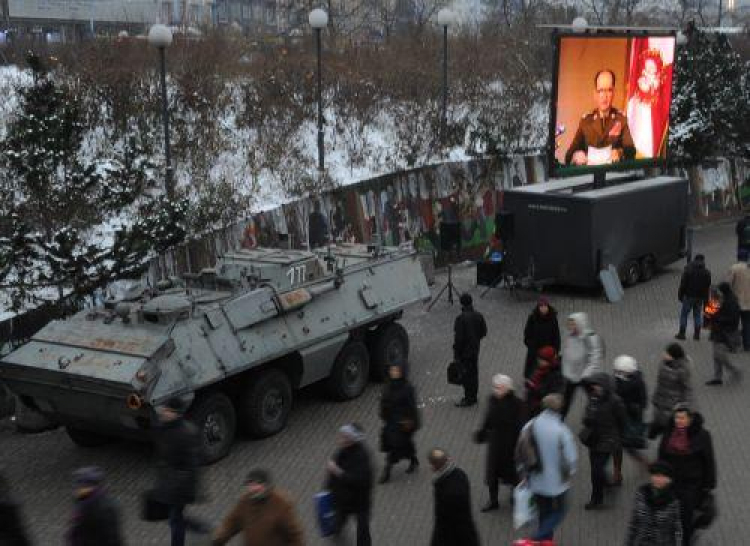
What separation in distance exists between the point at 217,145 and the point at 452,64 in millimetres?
12094

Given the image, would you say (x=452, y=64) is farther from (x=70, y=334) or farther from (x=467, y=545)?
(x=467, y=545)

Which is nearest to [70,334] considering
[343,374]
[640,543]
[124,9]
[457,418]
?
[343,374]

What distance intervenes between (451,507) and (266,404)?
5.57 m

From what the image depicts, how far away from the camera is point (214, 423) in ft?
41.1

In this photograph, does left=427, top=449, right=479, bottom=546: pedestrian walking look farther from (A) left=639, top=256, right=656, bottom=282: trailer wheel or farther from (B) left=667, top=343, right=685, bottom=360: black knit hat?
(A) left=639, top=256, right=656, bottom=282: trailer wheel

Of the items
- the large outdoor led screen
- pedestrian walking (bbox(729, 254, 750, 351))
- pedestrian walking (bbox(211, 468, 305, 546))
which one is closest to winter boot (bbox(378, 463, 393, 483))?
pedestrian walking (bbox(211, 468, 305, 546))

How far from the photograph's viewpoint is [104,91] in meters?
23.0

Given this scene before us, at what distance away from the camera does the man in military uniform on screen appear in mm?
21422

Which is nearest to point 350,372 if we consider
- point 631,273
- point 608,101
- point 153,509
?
point 153,509

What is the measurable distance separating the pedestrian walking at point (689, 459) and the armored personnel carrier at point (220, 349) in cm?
553

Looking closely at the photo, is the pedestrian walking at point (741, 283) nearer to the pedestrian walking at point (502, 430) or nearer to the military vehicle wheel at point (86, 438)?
the pedestrian walking at point (502, 430)

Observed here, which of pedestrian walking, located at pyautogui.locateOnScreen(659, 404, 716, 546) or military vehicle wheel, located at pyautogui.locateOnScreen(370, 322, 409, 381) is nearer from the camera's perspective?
pedestrian walking, located at pyautogui.locateOnScreen(659, 404, 716, 546)

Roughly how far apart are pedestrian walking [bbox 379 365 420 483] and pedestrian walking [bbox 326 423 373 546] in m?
1.97

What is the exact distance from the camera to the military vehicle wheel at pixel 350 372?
14664mm
